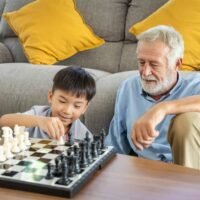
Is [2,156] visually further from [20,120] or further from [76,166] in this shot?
[20,120]

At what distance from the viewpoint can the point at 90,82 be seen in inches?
72.9

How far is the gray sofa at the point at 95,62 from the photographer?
234cm

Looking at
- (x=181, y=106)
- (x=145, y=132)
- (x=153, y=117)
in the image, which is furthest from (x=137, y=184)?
(x=181, y=106)

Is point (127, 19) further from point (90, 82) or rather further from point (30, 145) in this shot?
point (30, 145)

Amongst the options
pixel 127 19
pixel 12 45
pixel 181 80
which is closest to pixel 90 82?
pixel 181 80

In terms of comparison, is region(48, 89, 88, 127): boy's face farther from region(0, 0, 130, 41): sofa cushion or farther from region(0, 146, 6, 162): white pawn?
region(0, 0, 130, 41): sofa cushion

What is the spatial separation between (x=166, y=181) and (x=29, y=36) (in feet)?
6.94

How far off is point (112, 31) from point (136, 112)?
4.07ft

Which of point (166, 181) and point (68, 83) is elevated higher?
point (68, 83)

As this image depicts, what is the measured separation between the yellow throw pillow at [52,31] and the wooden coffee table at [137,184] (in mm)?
1774

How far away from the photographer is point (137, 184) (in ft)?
3.90

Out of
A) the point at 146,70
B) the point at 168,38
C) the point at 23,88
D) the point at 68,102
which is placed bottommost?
the point at 23,88

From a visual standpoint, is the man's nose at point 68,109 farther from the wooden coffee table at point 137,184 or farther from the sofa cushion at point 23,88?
the sofa cushion at point 23,88

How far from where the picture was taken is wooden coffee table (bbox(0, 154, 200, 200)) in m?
1.11
